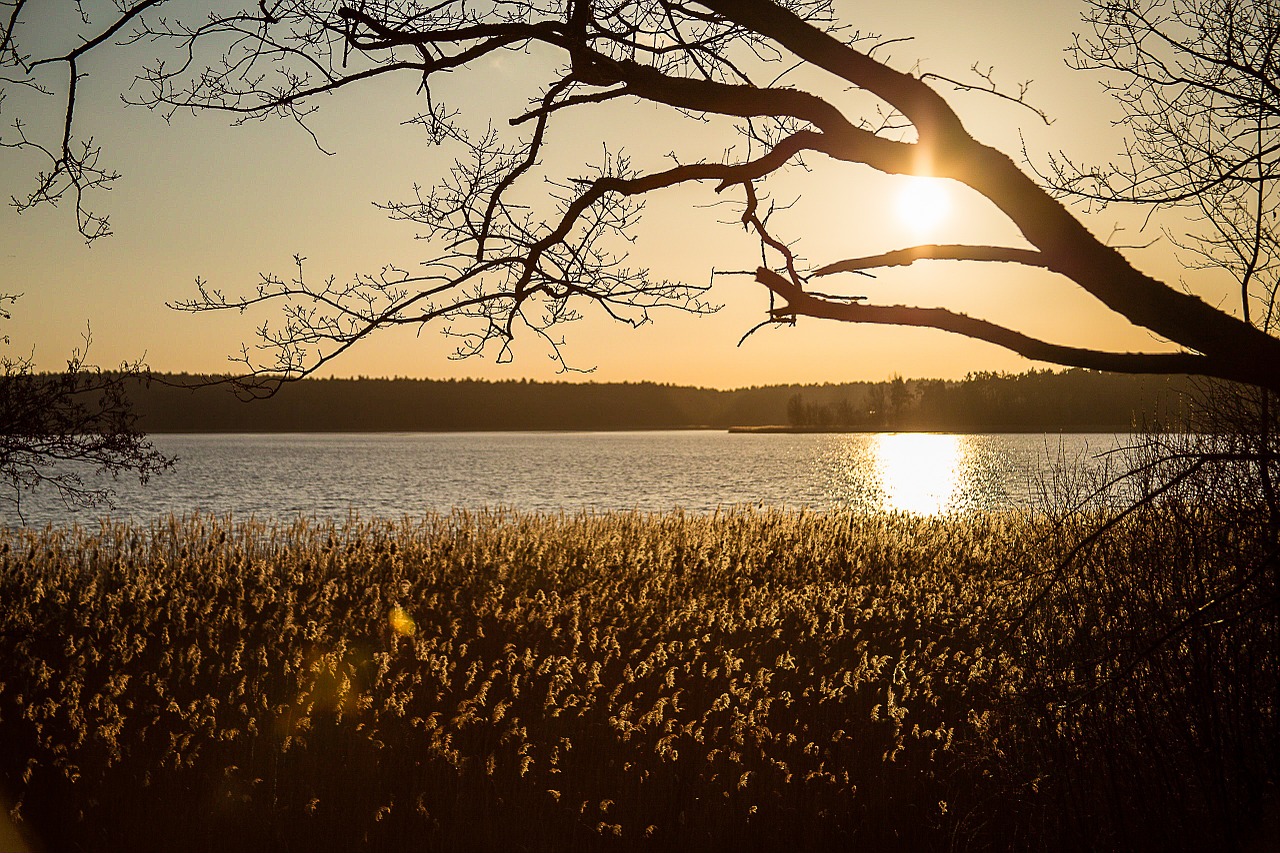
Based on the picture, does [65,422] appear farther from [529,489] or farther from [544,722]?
[529,489]

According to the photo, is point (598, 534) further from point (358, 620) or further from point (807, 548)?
point (358, 620)

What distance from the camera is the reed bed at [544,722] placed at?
5910mm

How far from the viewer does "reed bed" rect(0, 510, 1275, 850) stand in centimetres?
591

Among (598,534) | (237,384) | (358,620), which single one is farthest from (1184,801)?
(598,534)

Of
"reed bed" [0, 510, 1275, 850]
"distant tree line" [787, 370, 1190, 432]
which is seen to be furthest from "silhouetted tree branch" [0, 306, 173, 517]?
"distant tree line" [787, 370, 1190, 432]

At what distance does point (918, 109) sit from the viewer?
319cm

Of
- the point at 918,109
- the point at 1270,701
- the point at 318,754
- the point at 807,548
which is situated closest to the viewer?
the point at 918,109

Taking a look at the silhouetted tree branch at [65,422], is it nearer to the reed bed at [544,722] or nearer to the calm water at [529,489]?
the reed bed at [544,722]

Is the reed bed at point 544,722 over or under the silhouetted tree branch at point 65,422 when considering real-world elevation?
under

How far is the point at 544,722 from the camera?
24.8ft

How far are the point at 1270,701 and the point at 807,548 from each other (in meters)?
12.6

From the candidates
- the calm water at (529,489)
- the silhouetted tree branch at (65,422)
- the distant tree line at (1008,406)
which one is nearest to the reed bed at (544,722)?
the silhouetted tree branch at (65,422)

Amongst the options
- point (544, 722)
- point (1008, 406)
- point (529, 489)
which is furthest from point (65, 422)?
point (1008, 406)

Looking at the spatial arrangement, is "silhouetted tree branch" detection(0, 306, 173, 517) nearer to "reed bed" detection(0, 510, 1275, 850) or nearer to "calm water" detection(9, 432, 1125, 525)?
"reed bed" detection(0, 510, 1275, 850)
